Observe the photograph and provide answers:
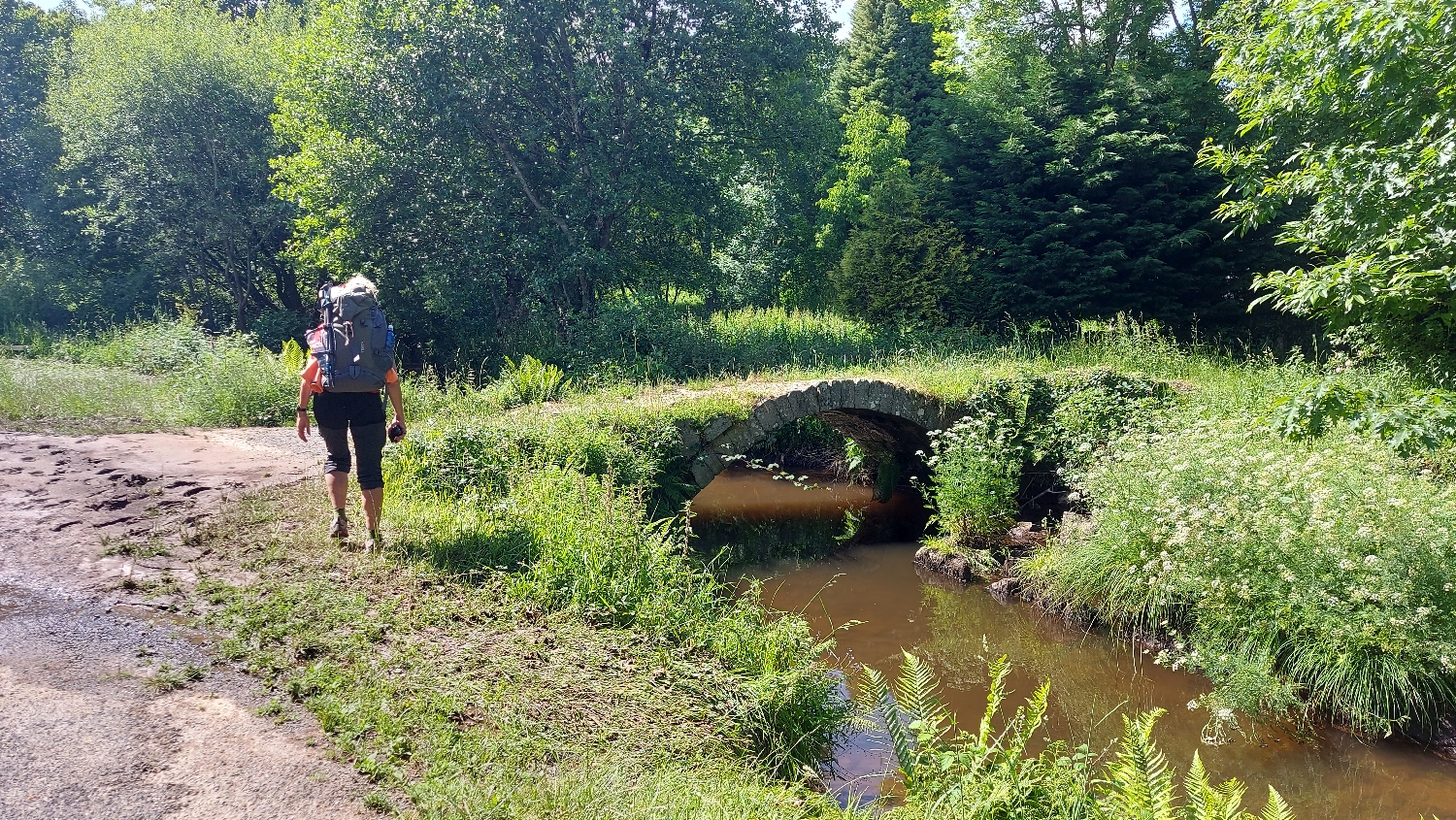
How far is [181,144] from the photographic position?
1739 centimetres

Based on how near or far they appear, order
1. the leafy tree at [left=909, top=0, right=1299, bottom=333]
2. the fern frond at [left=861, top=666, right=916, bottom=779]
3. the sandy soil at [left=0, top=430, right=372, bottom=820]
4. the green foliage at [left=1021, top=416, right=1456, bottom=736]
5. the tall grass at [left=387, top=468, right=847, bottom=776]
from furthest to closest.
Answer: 1. the leafy tree at [left=909, top=0, right=1299, bottom=333]
2. the green foliage at [left=1021, top=416, right=1456, bottom=736]
3. the tall grass at [left=387, top=468, right=847, bottom=776]
4. the fern frond at [left=861, top=666, right=916, bottom=779]
5. the sandy soil at [left=0, top=430, right=372, bottom=820]

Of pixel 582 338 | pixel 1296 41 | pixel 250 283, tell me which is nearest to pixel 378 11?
pixel 582 338

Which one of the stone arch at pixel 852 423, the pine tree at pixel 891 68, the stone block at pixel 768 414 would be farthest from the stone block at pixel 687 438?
the pine tree at pixel 891 68

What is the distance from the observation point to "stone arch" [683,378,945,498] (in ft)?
28.1

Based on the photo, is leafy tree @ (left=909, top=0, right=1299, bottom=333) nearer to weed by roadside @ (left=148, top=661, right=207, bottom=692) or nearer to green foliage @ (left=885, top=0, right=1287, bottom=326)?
green foliage @ (left=885, top=0, right=1287, bottom=326)

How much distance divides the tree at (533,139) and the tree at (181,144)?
14.0ft

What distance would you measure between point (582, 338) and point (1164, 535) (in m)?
8.75

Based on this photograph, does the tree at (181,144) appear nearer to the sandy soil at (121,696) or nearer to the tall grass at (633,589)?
the sandy soil at (121,696)

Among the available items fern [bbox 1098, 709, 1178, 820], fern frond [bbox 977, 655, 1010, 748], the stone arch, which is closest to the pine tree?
the stone arch

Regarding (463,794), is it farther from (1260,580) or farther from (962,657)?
(1260,580)

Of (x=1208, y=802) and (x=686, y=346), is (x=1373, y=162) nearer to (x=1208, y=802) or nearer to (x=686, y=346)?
(x=1208, y=802)

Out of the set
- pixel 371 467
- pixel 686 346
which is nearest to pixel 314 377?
pixel 371 467

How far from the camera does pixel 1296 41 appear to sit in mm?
7324

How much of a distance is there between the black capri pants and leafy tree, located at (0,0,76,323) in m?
18.9
